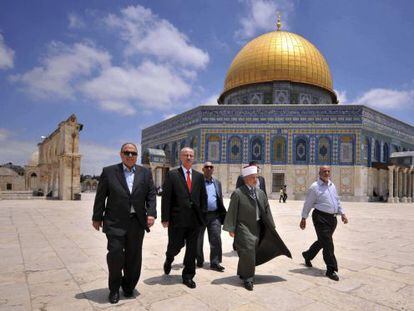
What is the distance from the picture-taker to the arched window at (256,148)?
88.0ft

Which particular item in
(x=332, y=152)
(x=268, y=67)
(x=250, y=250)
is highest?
(x=268, y=67)

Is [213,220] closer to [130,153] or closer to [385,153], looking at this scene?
[130,153]

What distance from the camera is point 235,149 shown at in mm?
27109

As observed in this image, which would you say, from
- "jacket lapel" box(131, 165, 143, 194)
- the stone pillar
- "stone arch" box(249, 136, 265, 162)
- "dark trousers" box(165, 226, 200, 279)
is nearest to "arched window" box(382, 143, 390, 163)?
the stone pillar

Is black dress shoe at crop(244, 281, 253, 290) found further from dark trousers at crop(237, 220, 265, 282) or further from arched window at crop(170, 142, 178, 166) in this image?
arched window at crop(170, 142, 178, 166)

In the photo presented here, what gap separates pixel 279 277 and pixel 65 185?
1752 cm

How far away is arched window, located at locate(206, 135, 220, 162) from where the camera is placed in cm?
2719

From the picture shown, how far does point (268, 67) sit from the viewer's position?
29.6m

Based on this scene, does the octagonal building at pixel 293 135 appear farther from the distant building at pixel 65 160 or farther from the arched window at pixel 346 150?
the distant building at pixel 65 160

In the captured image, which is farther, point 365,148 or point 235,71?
point 235,71

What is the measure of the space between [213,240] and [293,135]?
22887 millimetres

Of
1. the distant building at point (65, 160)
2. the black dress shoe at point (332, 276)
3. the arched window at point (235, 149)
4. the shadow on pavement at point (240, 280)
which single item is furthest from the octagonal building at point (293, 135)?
the shadow on pavement at point (240, 280)

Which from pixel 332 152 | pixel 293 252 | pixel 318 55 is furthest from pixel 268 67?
pixel 293 252

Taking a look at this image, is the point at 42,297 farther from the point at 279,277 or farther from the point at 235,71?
the point at 235,71
